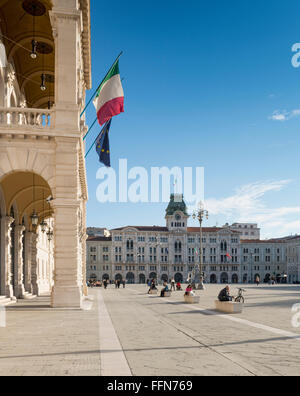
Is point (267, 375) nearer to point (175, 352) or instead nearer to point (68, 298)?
point (175, 352)

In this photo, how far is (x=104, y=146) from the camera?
84.4 ft

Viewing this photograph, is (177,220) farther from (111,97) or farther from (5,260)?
(111,97)

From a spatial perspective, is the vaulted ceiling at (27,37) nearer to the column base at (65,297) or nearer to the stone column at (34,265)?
the stone column at (34,265)

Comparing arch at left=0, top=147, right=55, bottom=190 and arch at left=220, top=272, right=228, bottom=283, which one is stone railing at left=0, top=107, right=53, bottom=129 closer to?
arch at left=0, top=147, right=55, bottom=190

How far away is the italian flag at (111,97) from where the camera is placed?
23.4 m

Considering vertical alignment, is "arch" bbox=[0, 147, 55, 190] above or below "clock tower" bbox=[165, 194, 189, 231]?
above

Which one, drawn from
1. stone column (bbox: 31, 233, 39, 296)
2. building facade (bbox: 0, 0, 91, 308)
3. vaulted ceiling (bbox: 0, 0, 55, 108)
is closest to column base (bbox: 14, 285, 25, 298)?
building facade (bbox: 0, 0, 91, 308)

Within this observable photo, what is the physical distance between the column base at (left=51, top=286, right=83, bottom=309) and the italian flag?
8867 millimetres

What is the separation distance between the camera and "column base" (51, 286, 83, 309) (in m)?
20.8

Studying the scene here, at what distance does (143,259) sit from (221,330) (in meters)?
128

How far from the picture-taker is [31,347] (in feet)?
35.1

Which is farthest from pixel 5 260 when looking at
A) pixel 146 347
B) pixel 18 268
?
pixel 146 347

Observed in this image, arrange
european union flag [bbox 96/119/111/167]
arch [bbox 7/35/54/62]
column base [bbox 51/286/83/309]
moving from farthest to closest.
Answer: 1. arch [bbox 7/35/54/62]
2. european union flag [bbox 96/119/111/167]
3. column base [bbox 51/286/83/309]

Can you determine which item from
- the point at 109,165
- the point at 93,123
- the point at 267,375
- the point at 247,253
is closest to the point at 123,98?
the point at 93,123
